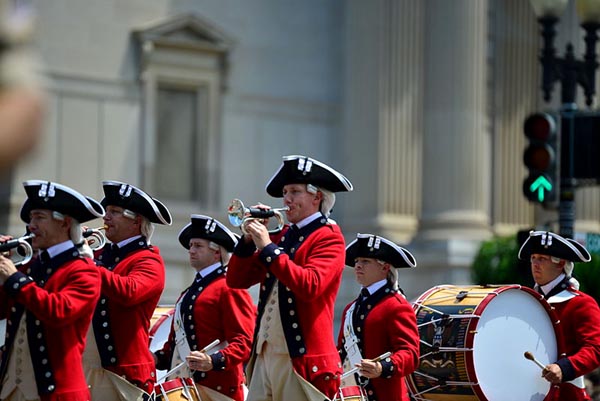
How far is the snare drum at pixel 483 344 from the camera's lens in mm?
7641

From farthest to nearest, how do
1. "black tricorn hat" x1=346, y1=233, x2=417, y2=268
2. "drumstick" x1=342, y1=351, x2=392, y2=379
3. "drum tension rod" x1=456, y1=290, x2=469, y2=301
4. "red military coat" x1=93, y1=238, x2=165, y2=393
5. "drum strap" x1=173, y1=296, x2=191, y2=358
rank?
"drum tension rod" x1=456, y1=290, x2=469, y2=301 < "drum strap" x1=173, y1=296, x2=191, y2=358 < "black tricorn hat" x1=346, y1=233, x2=417, y2=268 < "drumstick" x1=342, y1=351, x2=392, y2=379 < "red military coat" x1=93, y1=238, x2=165, y2=393

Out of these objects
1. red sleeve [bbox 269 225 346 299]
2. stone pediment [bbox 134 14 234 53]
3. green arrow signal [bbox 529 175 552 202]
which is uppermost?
stone pediment [bbox 134 14 234 53]

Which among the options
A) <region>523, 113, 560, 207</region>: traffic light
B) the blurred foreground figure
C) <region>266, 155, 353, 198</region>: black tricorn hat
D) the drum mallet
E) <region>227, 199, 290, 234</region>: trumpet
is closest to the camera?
the blurred foreground figure

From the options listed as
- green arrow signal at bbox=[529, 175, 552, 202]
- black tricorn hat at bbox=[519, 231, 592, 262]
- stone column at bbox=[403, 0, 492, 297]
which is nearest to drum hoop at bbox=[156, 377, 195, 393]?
black tricorn hat at bbox=[519, 231, 592, 262]

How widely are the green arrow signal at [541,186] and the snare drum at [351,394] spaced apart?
482 centimetres

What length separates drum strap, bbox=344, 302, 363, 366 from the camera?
6.91 metres

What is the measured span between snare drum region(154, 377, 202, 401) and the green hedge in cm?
1007

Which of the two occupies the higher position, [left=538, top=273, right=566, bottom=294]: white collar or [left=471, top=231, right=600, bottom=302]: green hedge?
[left=538, top=273, right=566, bottom=294]: white collar

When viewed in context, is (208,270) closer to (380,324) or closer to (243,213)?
(380,324)

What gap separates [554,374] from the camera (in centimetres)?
777

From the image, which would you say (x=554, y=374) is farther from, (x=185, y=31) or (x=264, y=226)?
(x=185, y=31)

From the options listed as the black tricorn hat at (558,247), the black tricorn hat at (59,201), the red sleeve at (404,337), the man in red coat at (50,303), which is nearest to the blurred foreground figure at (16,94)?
the man in red coat at (50,303)

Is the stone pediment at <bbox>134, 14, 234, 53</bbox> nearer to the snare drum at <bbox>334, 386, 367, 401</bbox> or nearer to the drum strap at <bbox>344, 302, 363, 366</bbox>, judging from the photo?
the drum strap at <bbox>344, 302, 363, 366</bbox>

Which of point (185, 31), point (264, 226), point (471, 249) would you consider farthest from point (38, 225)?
point (471, 249)
